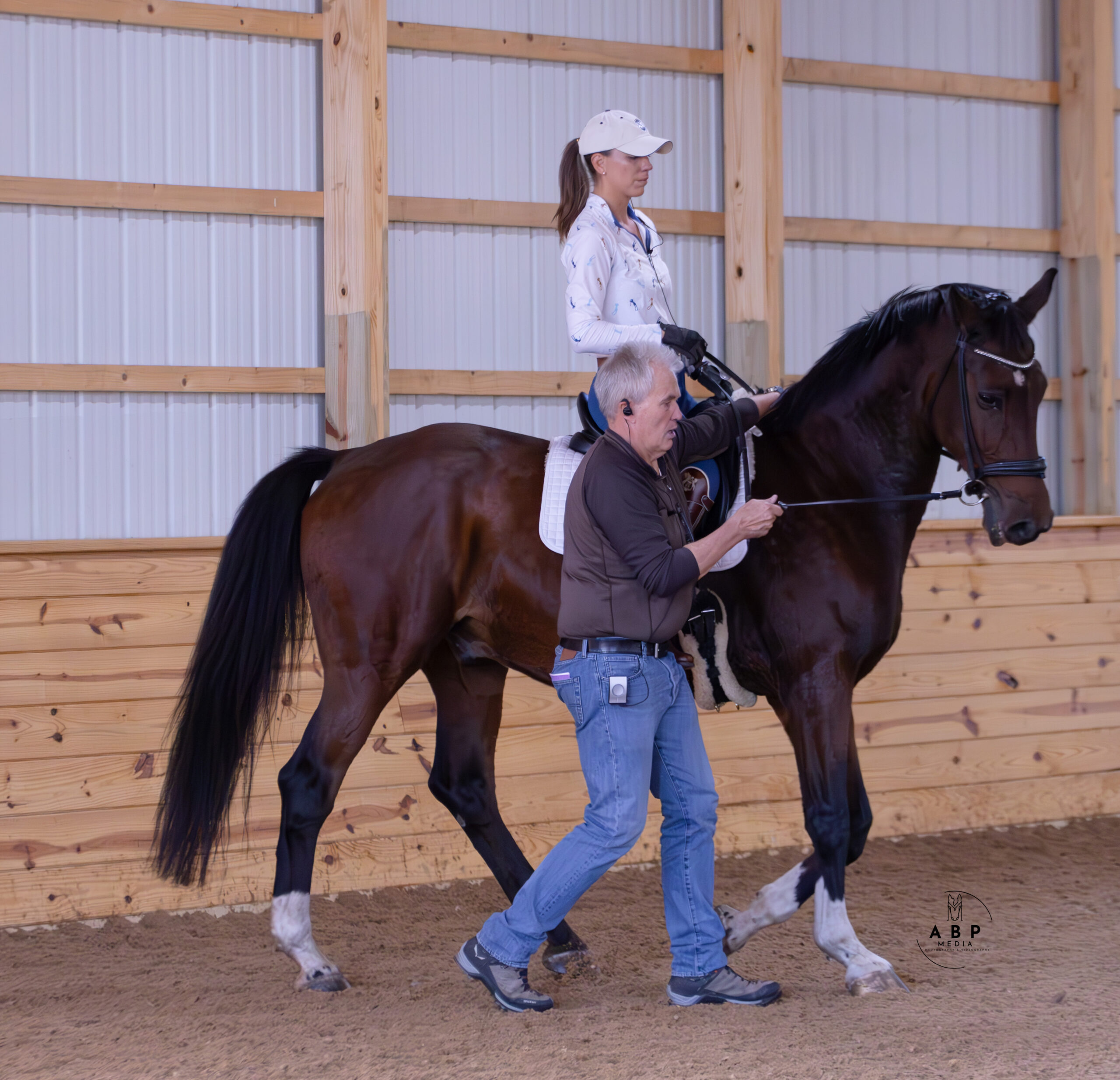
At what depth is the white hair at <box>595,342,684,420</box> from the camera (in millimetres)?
2521

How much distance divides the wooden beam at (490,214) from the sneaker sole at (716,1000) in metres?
2.94

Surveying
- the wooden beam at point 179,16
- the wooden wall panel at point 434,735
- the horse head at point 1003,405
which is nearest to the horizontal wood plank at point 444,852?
the wooden wall panel at point 434,735

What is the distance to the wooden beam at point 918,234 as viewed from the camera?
17.0 ft

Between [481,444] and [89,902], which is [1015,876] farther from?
[89,902]

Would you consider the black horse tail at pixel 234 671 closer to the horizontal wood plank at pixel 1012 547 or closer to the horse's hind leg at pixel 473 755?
the horse's hind leg at pixel 473 755

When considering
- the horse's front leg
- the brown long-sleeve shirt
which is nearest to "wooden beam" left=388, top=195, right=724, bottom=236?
the brown long-sleeve shirt

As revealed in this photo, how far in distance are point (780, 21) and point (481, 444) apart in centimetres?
276

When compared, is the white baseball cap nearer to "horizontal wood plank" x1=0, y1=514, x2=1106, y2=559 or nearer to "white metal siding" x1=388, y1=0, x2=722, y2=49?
"horizontal wood plank" x1=0, y1=514, x2=1106, y2=559

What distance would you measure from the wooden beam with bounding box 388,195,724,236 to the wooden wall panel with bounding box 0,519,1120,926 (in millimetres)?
1532

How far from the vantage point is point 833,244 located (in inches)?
207

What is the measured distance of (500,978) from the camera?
2.83 metres

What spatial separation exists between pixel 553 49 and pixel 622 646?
10.3 feet

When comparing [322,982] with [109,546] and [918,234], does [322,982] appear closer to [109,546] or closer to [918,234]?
[109,546]

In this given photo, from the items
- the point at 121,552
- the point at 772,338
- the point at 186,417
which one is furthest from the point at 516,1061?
the point at 772,338
